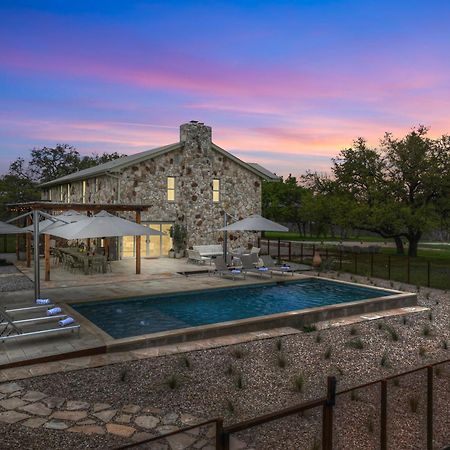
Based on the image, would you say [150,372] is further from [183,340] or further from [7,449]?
[7,449]

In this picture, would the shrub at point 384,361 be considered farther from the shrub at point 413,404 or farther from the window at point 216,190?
the window at point 216,190

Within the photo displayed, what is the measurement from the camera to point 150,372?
805cm

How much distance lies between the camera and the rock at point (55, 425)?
228 inches

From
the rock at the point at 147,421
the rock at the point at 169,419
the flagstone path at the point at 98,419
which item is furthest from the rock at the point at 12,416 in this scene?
the rock at the point at 169,419

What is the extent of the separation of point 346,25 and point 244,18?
4309mm

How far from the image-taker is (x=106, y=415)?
6203 millimetres

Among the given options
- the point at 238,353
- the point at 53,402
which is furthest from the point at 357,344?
the point at 53,402

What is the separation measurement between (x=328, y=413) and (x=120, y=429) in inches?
117

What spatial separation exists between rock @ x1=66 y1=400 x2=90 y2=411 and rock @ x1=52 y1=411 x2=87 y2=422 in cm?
13

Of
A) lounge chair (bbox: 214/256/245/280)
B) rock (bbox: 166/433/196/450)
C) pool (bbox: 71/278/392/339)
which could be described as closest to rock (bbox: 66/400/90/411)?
rock (bbox: 166/433/196/450)

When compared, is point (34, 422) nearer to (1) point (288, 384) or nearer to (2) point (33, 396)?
(2) point (33, 396)

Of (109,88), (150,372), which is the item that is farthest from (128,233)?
(109,88)

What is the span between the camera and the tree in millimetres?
29516

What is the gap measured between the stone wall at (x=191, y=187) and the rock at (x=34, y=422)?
61.8ft
